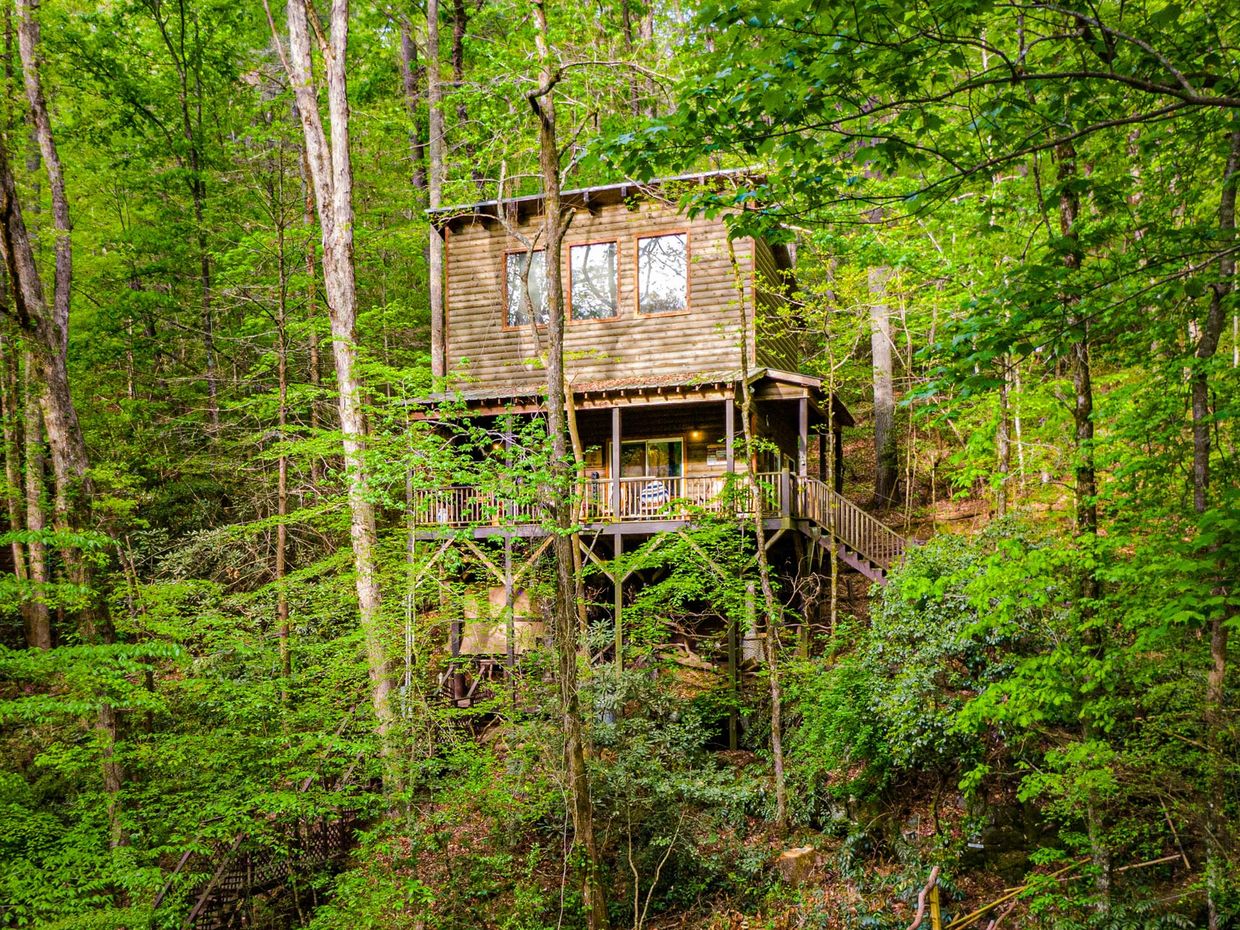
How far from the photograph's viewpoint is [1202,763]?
5438mm

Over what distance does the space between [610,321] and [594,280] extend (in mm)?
1053

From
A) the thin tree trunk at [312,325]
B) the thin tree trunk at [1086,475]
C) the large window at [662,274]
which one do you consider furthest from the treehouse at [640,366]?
the thin tree trunk at [1086,475]

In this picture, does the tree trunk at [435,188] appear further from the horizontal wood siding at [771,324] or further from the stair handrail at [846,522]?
the stair handrail at [846,522]

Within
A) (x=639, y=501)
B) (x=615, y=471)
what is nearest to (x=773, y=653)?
(x=639, y=501)

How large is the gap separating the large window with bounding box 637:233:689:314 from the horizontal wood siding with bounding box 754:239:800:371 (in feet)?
5.09

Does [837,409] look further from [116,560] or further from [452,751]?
[116,560]

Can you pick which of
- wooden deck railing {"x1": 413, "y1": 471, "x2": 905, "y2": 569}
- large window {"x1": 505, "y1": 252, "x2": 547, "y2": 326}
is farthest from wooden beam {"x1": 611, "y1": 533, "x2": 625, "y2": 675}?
large window {"x1": 505, "y1": 252, "x2": 547, "y2": 326}

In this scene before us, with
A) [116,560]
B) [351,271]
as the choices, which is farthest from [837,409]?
[116,560]

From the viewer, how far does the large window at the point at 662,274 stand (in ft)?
49.9

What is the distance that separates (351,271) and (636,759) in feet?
25.3

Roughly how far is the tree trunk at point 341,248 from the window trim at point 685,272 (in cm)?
679

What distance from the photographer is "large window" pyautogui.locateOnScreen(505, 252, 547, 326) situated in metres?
15.9

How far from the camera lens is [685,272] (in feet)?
49.9

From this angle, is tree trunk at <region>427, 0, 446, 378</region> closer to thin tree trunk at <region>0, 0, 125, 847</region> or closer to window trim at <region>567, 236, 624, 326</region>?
window trim at <region>567, 236, 624, 326</region>
